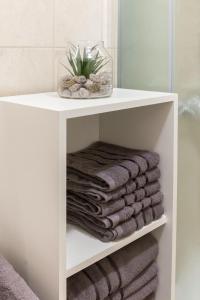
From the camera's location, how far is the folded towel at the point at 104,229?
3.23ft

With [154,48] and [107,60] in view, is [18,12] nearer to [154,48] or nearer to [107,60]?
[107,60]

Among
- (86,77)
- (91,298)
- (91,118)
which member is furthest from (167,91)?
(91,298)

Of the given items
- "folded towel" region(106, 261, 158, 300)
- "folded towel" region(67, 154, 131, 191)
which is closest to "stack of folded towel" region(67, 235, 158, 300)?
"folded towel" region(106, 261, 158, 300)

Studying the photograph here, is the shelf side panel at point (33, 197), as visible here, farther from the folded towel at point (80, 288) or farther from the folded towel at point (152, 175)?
the folded towel at point (152, 175)

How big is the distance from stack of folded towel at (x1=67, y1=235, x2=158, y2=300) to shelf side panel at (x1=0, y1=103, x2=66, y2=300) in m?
0.11

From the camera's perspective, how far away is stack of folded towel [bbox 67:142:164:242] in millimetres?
981

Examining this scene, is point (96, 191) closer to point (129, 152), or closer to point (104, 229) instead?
point (104, 229)

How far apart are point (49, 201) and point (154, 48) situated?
654mm

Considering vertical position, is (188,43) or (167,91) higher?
(188,43)

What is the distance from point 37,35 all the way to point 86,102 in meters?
0.28

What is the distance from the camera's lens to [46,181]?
85 cm

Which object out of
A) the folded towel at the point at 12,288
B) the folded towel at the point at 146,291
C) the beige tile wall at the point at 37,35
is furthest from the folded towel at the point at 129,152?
the folded towel at the point at 12,288

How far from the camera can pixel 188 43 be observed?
Result: 4.24ft

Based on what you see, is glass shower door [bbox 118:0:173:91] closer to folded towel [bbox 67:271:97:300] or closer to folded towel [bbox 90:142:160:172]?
folded towel [bbox 90:142:160:172]
